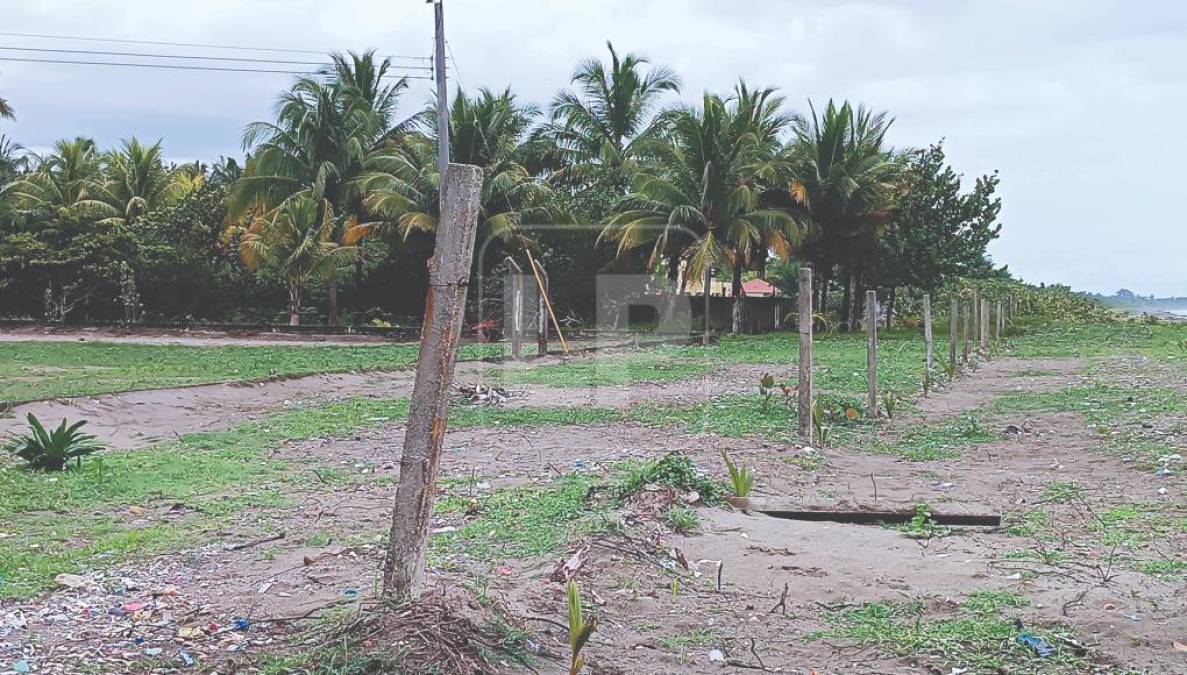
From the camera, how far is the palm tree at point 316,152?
1168 inches

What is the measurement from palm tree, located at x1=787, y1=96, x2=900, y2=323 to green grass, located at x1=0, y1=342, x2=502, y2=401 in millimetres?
12026

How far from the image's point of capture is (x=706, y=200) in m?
29.6

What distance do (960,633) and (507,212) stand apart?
25.4 m

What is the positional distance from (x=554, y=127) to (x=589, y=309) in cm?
576

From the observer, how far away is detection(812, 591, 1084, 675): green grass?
3.89 metres

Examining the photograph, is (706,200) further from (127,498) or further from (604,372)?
(127,498)

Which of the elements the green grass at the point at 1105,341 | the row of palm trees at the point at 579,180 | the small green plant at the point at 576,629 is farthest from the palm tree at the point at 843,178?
the small green plant at the point at 576,629

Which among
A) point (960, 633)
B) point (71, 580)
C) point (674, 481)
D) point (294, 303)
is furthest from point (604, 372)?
point (294, 303)

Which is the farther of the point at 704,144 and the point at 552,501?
the point at 704,144

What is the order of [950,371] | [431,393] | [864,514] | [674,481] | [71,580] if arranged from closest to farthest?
[431,393]
[71,580]
[864,514]
[674,481]
[950,371]

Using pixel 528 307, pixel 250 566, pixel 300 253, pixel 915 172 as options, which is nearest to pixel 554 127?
pixel 528 307

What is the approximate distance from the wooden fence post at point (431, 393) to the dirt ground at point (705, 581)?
56cm

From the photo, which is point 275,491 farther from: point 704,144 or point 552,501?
point 704,144

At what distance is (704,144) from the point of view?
1163 inches
